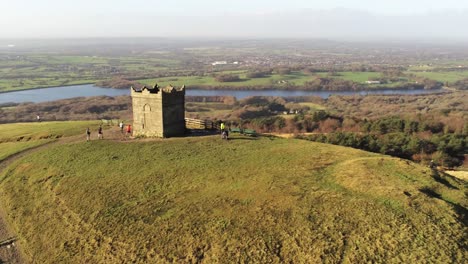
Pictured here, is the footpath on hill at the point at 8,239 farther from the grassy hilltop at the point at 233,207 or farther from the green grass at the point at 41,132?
the green grass at the point at 41,132

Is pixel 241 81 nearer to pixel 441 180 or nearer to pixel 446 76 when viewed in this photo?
pixel 446 76

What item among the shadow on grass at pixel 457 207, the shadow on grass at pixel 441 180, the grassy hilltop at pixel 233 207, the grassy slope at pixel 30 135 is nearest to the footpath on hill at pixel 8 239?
the grassy hilltop at pixel 233 207

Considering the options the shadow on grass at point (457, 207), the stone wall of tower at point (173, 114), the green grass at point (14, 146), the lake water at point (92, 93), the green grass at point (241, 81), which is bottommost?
the lake water at point (92, 93)

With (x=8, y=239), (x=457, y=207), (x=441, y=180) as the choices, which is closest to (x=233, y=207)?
(x=8, y=239)

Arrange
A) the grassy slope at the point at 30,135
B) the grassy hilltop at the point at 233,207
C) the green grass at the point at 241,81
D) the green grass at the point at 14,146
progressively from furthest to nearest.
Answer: the green grass at the point at 241,81, the grassy slope at the point at 30,135, the green grass at the point at 14,146, the grassy hilltop at the point at 233,207

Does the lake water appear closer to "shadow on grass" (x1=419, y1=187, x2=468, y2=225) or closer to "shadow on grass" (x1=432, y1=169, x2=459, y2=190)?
"shadow on grass" (x1=432, y1=169, x2=459, y2=190)

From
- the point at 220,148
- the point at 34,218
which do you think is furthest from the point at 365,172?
the point at 34,218

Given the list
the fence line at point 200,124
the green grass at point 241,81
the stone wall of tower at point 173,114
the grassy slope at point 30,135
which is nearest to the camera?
the stone wall of tower at point 173,114

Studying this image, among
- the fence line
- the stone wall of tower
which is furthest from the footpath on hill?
the fence line
